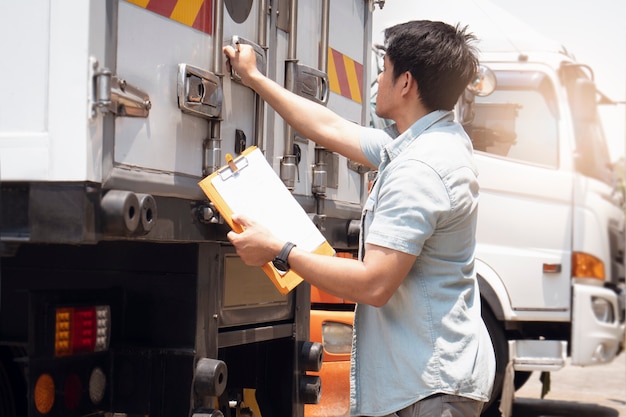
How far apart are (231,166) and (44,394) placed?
90 centimetres

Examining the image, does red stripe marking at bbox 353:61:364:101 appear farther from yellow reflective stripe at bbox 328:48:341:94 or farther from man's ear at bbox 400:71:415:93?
man's ear at bbox 400:71:415:93

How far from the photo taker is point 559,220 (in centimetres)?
743

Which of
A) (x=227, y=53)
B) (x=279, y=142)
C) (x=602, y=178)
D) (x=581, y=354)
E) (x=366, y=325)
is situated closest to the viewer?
(x=366, y=325)

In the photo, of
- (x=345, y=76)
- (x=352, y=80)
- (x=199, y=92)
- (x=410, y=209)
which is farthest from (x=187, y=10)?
(x=352, y=80)

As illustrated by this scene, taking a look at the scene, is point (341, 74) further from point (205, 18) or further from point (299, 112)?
point (205, 18)

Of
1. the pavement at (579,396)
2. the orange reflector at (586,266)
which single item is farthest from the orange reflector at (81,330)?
the pavement at (579,396)

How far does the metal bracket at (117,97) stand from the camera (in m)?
2.56

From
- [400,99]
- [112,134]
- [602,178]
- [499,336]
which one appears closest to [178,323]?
[112,134]

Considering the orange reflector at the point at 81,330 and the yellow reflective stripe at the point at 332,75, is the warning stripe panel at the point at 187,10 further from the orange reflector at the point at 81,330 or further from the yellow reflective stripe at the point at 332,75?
the yellow reflective stripe at the point at 332,75

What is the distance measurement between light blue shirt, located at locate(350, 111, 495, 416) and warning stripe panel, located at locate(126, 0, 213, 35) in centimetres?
71

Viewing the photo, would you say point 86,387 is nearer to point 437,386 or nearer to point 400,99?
point 437,386

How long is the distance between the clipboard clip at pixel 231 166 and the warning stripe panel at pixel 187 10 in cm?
→ 42

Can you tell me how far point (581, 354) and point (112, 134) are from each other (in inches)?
217

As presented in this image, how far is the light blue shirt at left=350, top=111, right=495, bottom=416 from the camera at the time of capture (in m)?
2.85
